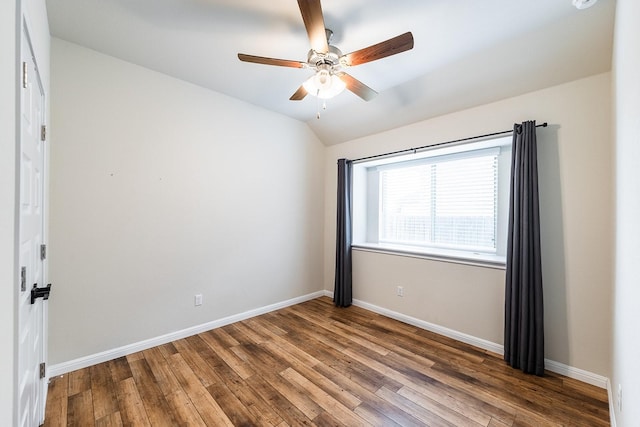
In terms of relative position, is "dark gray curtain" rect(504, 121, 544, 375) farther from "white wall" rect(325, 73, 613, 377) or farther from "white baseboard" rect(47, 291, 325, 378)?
"white baseboard" rect(47, 291, 325, 378)

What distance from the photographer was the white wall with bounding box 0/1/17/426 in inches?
31.0

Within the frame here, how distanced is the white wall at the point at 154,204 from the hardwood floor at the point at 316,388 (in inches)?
15.7

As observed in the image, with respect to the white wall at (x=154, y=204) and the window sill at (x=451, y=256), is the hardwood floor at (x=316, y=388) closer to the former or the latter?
the white wall at (x=154, y=204)

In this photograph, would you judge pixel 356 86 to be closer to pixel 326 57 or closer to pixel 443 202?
pixel 326 57

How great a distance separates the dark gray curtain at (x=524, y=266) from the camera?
212 cm

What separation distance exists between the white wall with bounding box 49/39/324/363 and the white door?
0.49m

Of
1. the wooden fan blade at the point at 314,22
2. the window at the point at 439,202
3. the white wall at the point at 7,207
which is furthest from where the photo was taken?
the window at the point at 439,202

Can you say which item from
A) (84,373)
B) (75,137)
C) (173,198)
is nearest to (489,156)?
(173,198)

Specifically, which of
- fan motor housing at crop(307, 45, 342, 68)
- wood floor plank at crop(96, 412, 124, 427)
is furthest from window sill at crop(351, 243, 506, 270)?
Result: wood floor plank at crop(96, 412, 124, 427)

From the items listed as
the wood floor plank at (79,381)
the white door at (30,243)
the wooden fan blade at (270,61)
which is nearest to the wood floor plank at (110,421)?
the white door at (30,243)

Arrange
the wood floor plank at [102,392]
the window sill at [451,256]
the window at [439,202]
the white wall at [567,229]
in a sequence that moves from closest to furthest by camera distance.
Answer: the wood floor plank at [102,392] < the white wall at [567,229] < the window sill at [451,256] < the window at [439,202]

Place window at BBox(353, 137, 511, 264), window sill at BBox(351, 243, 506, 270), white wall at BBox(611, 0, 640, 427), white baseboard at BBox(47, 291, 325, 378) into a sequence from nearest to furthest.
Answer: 1. white wall at BBox(611, 0, 640, 427)
2. white baseboard at BBox(47, 291, 325, 378)
3. window sill at BBox(351, 243, 506, 270)
4. window at BBox(353, 137, 511, 264)

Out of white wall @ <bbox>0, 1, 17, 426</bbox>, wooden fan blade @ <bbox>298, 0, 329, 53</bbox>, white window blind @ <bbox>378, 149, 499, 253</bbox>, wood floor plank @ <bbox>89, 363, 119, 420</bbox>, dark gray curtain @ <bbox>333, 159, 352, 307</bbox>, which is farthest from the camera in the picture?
dark gray curtain @ <bbox>333, 159, 352, 307</bbox>

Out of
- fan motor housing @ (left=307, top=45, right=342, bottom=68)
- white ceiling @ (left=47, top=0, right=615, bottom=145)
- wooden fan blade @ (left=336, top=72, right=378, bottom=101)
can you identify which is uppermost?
white ceiling @ (left=47, top=0, right=615, bottom=145)
